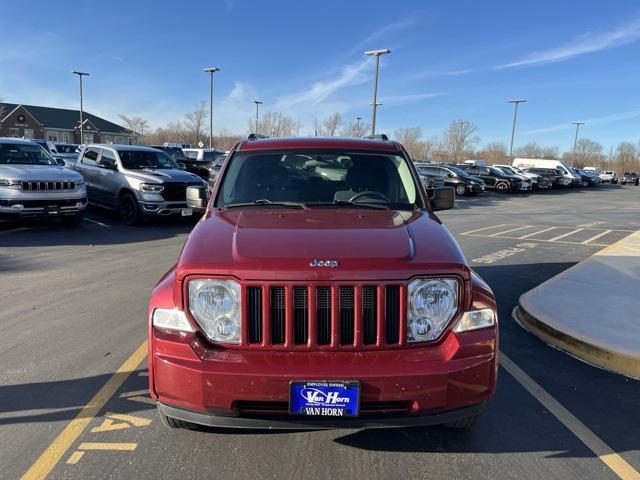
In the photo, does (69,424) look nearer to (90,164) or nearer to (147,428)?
(147,428)

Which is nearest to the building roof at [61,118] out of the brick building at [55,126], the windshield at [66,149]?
the brick building at [55,126]

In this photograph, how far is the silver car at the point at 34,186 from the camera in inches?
392

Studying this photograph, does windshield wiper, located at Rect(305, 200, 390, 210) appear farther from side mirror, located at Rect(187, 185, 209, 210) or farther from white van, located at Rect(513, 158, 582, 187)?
white van, located at Rect(513, 158, 582, 187)

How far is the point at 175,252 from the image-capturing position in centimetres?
921

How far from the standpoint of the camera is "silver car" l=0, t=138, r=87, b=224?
9.95m

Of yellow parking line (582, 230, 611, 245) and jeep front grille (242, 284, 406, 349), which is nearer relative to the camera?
jeep front grille (242, 284, 406, 349)

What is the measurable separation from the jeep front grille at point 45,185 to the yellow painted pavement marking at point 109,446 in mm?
8591

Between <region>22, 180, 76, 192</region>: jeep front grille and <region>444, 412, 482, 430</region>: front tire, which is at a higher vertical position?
<region>22, 180, 76, 192</region>: jeep front grille

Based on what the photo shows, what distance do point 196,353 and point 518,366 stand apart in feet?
10.0

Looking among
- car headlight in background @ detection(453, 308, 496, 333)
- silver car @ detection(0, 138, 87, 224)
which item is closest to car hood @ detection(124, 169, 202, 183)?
silver car @ detection(0, 138, 87, 224)

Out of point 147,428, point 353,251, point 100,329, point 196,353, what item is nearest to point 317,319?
point 353,251

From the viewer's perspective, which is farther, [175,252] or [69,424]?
[175,252]

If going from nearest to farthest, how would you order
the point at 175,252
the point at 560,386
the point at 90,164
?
the point at 560,386 < the point at 175,252 < the point at 90,164

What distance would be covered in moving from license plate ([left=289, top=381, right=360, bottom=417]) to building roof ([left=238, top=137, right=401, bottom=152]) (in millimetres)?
2493
